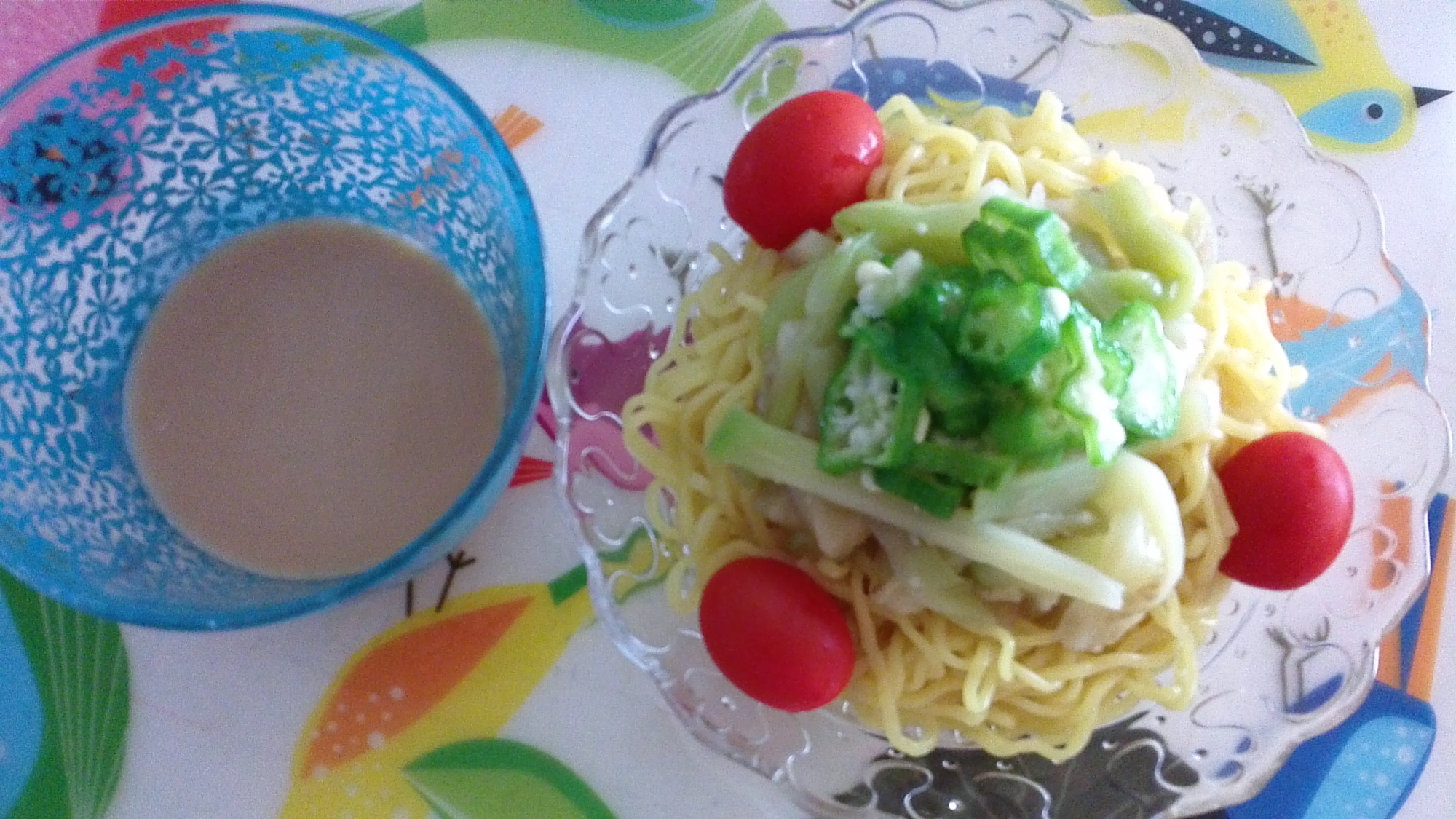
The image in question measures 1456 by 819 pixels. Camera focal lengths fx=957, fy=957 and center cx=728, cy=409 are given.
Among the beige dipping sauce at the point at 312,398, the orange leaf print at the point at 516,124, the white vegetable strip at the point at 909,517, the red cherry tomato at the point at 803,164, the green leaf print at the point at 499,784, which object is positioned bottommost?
the green leaf print at the point at 499,784

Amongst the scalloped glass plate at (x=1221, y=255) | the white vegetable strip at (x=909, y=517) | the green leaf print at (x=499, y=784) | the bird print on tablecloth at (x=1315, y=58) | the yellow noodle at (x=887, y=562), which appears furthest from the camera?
the bird print on tablecloth at (x=1315, y=58)

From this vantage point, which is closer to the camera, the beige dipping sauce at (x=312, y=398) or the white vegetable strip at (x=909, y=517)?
the white vegetable strip at (x=909, y=517)

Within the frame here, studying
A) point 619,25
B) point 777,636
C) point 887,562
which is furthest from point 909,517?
point 619,25

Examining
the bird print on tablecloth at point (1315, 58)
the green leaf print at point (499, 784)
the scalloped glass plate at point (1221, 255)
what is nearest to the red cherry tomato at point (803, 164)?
the scalloped glass plate at point (1221, 255)

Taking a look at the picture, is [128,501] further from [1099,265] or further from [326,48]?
[1099,265]

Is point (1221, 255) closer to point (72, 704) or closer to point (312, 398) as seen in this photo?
point (312, 398)

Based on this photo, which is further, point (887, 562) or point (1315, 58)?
point (1315, 58)

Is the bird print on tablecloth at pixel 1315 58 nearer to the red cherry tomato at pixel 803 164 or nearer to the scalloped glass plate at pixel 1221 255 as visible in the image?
the scalloped glass plate at pixel 1221 255

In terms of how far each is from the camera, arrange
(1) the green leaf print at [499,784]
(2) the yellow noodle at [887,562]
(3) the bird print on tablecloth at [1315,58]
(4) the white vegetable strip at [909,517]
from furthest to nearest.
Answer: (3) the bird print on tablecloth at [1315,58], (1) the green leaf print at [499,784], (2) the yellow noodle at [887,562], (4) the white vegetable strip at [909,517]
